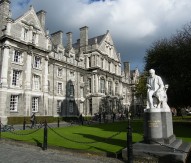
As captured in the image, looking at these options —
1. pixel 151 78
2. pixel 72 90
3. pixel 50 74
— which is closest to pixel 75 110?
pixel 72 90

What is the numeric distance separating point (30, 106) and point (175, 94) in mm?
20494

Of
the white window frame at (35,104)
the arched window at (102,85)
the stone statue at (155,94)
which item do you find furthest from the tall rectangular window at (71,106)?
the stone statue at (155,94)

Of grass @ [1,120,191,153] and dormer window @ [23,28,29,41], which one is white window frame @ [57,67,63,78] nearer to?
dormer window @ [23,28,29,41]

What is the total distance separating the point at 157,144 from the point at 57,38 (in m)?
40.6

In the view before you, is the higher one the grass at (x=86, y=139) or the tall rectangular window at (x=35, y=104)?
the tall rectangular window at (x=35, y=104)

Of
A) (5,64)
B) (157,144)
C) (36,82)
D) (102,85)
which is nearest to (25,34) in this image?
(5,64)

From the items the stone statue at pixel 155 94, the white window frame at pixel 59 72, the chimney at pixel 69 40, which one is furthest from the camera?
the chimney at pixel 69 40

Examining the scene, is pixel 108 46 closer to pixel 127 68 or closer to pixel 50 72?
pixel 50 72

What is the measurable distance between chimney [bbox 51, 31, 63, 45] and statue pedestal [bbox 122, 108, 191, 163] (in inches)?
1503

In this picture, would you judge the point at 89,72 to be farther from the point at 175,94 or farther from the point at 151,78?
the point at 151,78

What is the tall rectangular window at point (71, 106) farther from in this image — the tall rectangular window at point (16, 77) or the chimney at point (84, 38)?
the tall rectangular window at point (16, 77)

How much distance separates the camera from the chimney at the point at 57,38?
46344mm

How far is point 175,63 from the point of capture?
85.0 ft

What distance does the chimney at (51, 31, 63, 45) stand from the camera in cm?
4634
